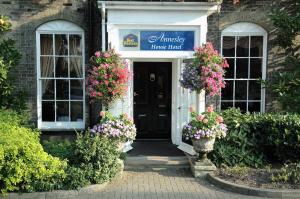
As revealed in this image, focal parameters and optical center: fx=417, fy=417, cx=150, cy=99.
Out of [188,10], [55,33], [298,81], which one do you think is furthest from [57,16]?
[298,81]

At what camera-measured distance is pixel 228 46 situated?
11.1m

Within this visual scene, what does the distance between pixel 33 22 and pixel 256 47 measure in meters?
5.86

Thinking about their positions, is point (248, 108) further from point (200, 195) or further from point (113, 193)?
point (113, 193)

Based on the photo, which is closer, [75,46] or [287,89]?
[287,89]

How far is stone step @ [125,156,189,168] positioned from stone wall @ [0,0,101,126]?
10.1 feet

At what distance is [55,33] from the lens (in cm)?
1080

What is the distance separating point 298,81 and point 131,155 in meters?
4.53

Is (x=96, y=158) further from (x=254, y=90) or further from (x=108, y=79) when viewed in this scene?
(x=254, y=90)

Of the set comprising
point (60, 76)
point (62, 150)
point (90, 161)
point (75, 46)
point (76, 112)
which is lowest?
point (90, 161)

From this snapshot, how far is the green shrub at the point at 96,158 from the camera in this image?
7.80 m

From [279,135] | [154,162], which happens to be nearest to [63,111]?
[154,162]

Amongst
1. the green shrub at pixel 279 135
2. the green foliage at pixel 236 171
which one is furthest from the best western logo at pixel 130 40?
the green foliage at pixel 236 171

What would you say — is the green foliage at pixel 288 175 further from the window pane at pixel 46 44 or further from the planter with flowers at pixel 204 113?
the window pane at pixel 46 44

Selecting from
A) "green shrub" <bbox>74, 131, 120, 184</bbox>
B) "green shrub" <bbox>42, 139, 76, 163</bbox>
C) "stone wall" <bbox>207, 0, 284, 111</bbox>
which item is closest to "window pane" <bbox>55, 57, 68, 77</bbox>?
"green shrub" <bbox>42, 139, 76, 163</bbox>
